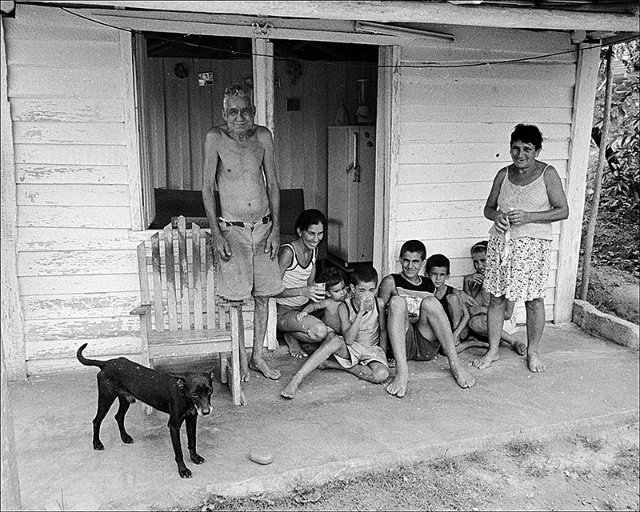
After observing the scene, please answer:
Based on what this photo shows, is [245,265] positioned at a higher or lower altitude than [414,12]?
lower

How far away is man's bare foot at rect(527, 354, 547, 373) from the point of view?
175 inches

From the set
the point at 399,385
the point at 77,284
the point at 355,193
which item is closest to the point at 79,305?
the point at 77,284

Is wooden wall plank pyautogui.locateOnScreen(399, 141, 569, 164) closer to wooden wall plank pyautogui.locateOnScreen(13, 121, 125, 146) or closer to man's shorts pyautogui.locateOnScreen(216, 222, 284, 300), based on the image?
man's shorts pyautogui.locateOnScreen(216, 222, 284, 300)

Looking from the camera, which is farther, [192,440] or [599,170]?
[599,170]

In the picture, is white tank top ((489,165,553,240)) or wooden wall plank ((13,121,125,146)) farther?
white tank top ((489,165,553,240))

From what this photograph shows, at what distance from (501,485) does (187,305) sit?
2.07 meters

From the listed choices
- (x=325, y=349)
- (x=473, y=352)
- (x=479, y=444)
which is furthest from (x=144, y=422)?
(x=473, y=352)

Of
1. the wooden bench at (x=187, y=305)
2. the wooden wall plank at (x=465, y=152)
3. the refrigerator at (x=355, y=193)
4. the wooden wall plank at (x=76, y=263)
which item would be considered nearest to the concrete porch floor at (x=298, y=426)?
the wooden bench at (x=187, y=305)

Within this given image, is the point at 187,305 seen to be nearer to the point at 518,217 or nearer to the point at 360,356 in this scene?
the point at 360,356

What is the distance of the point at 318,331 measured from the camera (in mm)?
4324

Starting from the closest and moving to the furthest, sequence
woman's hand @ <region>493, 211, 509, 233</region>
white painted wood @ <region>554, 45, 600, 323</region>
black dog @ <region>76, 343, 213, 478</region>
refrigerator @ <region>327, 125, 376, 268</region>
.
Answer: black dog @ <region>76, 343, 213, 478</region> → woman's hand @ <region>493, 211, 509, 233</region> → white painted wood @ <region>554, 45, 600, 323</region> → refrigerator @ <region>327, 125, 376, 268</region>

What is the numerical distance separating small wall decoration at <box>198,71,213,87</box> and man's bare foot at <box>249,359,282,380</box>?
325 cm

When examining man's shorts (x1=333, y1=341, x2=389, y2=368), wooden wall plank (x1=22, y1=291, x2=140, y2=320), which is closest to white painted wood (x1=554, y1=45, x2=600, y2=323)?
man's shorts (x1=333, y1=341, x2=389, y2=368)

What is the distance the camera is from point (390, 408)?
384cm
